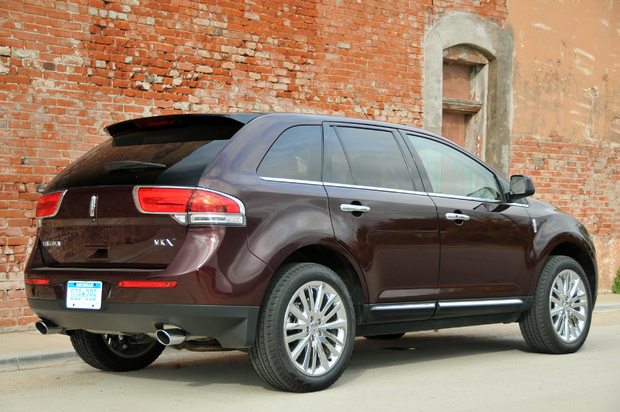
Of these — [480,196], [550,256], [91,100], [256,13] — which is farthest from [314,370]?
[256,13]

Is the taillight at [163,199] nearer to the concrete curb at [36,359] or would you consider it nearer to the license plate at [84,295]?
the license plate at [84,295]

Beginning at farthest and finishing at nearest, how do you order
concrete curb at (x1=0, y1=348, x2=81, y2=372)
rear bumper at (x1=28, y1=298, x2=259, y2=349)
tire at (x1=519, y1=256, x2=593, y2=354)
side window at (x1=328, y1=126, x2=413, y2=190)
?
1. tire at (x1=519, y1=256, x2=593, y2=354)
2. concrete curb at (x1=0, y1=348, x2=81, y2=372)
3. side window at (x1=328, y1=126, x2=413, y2=190)
4. rear bumper at (x1=28, y1=298, x2=259, y2=349)

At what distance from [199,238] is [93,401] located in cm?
128

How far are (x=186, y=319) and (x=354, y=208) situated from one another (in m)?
1.44

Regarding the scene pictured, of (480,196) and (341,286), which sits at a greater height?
(480,196)

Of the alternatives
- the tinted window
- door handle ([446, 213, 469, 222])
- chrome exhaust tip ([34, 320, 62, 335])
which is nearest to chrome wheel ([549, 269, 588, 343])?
door handle ([446, 213, 469, 222])

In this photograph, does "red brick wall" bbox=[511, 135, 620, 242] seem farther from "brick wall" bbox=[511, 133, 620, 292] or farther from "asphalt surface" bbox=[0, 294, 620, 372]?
"asphalt surface" bbox=[0, 294, 620, 372]

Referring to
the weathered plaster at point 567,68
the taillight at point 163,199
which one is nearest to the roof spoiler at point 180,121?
the taillight at point 163,199

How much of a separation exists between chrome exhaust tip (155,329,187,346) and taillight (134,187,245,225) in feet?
2.10

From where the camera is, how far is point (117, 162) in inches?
202

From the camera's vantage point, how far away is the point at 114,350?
20.0 feet

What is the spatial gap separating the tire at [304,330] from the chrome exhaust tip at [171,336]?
0.44m

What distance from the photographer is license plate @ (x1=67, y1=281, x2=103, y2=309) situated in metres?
4.93

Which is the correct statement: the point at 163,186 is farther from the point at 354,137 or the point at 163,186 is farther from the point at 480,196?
the point at 480,196
